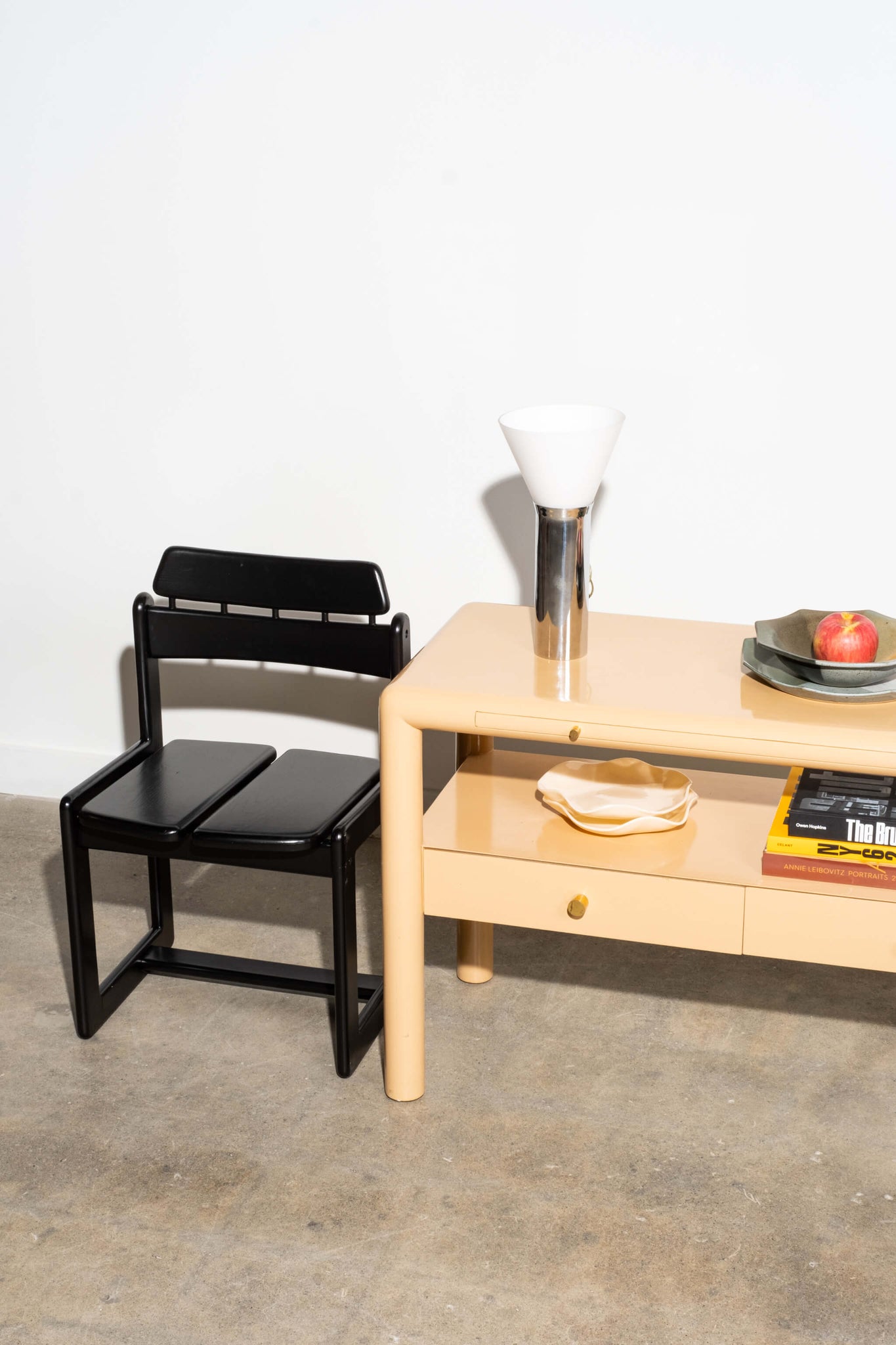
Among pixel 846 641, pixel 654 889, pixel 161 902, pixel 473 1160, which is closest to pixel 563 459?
pixel 846 641

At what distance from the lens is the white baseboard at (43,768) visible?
3.02 meters

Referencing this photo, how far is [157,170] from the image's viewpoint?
2.56 meters

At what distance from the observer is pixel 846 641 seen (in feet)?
5.79

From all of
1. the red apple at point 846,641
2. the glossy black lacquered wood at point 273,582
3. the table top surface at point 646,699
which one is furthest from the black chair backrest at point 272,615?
the red apple at point 846,641

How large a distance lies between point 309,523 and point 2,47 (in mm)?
1120

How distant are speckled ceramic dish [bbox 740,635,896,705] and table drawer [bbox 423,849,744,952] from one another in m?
0.28

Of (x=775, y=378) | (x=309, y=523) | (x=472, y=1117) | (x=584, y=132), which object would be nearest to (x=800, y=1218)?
(x=472, y=1117)

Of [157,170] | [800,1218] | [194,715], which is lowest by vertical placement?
[800,1218]

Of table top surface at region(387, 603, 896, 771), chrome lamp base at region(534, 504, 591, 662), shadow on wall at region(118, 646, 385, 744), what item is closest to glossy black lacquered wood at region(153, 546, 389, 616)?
table top surface at region(387, 603, 896, 771)

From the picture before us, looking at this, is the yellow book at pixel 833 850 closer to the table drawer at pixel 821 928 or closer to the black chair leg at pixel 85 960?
the table drawer at pixel 821 928

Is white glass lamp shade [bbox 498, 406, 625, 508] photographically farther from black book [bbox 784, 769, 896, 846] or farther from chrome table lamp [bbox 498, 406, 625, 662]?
black book [bbox 784, 769, 896, 846]

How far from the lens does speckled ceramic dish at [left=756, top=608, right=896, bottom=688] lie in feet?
5.74

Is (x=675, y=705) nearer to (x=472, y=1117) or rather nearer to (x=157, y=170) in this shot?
(x=472, y=1117)

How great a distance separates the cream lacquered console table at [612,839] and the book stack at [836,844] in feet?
0.08
